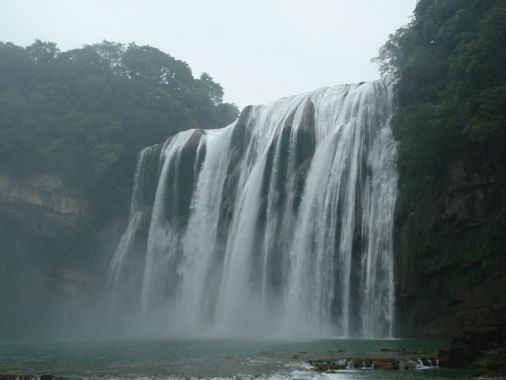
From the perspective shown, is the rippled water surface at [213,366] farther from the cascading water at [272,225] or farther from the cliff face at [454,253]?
the cascading water at [272,225]

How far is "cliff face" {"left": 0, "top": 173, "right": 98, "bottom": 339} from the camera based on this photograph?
41344 millimetres

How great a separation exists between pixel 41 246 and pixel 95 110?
13.1m

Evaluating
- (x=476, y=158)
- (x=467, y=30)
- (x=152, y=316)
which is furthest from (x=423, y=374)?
(x=152, y=316)

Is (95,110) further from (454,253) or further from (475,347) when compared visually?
(475,347)

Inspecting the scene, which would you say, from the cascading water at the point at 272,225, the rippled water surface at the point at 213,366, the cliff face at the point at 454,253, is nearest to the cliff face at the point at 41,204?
the cascading water at the point at 272,225

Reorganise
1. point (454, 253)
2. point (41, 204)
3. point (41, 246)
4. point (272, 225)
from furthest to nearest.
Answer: point (41, 204), point (41, 246), point (272, 225), point (454, 253)

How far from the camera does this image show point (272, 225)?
3153cm

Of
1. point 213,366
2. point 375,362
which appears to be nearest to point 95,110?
point 213,366

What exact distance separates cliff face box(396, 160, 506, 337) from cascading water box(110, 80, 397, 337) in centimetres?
116

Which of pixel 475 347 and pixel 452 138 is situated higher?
pixel 452 138

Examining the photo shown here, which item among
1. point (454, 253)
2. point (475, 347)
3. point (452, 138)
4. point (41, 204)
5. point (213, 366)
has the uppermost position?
point (41, 204)

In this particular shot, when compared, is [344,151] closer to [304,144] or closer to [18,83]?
[304,144]

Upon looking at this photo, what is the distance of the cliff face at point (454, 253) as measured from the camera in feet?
72.9

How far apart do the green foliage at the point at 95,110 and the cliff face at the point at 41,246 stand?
4.60ft
